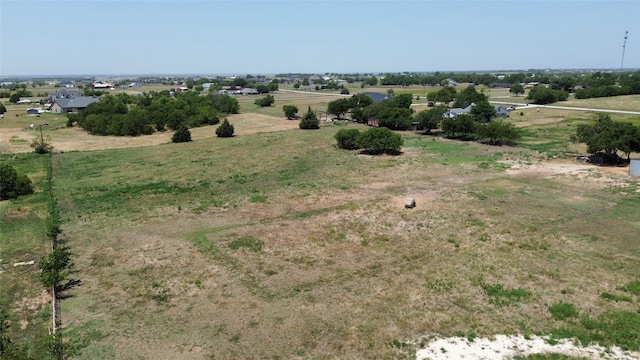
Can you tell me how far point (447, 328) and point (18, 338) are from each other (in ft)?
54.7

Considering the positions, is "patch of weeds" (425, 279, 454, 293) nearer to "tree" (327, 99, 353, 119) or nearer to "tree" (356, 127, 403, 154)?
"tree" (356, 127, 403, 154)

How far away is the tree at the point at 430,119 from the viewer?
61.6 meters

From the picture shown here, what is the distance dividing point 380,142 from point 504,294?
3111cm

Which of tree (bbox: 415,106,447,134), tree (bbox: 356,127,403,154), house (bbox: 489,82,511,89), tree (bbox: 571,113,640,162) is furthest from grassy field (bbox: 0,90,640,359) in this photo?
house (bbox: 489,82,511,89)

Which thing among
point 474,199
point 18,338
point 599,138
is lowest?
point 18,338

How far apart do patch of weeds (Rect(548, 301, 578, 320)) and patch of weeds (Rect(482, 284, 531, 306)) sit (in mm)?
1175

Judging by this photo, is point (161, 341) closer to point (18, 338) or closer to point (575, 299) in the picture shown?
point (18, 338)

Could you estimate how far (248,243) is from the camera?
2466 cm

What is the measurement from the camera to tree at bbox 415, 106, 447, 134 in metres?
Answer: 61.6

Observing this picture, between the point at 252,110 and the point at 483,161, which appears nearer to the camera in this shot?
the point at 483,161

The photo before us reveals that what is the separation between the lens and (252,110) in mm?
99812

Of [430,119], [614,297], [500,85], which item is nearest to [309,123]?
[430,119]

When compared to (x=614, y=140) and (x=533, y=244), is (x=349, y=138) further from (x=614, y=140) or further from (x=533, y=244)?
(x=533, y=244)

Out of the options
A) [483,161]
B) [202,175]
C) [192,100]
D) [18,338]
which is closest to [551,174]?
[483,161]
